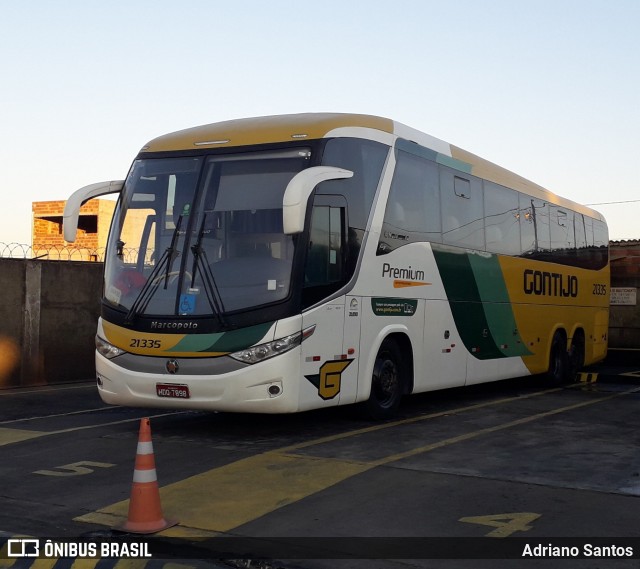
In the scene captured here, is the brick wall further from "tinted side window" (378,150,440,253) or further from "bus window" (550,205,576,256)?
"tinted side window" (378,150,440,253)

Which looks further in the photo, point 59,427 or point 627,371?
point 627,371

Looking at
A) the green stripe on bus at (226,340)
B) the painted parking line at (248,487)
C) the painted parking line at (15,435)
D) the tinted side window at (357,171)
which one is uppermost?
the tinted side window at (357,171)

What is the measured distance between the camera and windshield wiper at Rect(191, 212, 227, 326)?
9.39 meters

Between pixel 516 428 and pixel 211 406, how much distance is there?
392cm

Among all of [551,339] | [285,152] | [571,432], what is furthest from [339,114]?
[551,339]

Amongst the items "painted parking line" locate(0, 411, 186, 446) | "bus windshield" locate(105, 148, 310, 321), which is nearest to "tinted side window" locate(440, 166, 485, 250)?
"bus windshield" locate(105, 148, 310, 321)

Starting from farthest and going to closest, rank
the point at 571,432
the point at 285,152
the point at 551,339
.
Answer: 1. the point at 551,339
2. the point at 571,432
3. the point at 285,152

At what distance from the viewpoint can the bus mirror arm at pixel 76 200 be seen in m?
10.5

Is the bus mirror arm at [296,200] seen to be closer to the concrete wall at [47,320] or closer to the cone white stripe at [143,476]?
the cone white stripe at [143,476]

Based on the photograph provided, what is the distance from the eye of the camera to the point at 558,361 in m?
17.1

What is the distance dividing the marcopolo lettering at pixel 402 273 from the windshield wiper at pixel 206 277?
2.41 metres

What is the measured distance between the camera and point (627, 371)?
18.6 m

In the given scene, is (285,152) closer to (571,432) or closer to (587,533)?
(571,432)

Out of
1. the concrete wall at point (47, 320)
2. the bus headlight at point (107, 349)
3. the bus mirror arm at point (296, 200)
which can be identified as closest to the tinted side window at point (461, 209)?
the bus mirror arm at point (296, 200)
